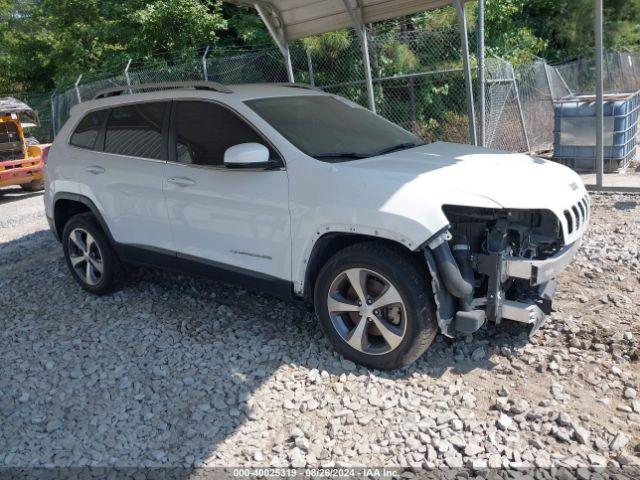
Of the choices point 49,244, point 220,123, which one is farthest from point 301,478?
point 49,244

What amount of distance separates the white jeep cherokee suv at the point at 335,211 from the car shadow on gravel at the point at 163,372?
0.36m

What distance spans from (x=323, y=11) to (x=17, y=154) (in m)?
8.65

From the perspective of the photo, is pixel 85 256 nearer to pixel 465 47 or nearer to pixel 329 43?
pixel 465 47

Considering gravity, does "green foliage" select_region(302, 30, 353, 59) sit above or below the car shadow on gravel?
above

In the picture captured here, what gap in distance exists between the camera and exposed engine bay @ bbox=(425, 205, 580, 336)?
354cm

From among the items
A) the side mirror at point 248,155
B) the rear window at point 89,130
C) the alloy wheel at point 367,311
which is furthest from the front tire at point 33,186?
the alloy wheel at point 367,311

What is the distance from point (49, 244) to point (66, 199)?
7.87 ft

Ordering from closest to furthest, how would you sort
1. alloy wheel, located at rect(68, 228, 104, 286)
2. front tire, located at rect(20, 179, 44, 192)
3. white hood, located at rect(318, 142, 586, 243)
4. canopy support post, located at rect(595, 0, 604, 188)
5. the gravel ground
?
the gravel ground, white hood, located at rect(318, 142, 586, 243), alloy wheel, located at rect(68, 228, 104, 286), canopy support post, located at rect(595, 0, 604, 188), front tire, located at rect(20, 179, 44, 192)

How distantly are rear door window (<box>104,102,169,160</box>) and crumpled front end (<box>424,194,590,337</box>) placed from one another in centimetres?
251

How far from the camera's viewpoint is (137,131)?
200 inches

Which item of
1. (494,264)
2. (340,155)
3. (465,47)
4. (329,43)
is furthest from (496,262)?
(329,43)

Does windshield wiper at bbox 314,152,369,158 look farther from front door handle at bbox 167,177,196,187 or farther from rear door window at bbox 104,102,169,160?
rear door window at bbox 104,102,169,160

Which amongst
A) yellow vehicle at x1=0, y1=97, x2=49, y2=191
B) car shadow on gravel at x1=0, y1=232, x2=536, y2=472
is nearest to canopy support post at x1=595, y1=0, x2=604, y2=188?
car shadow on gravel at x1=0, y1=232, x2=536, y2=472

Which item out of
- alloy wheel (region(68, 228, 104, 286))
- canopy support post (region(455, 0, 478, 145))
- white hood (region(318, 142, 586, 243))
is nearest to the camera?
white hood (region(318, 142, 586, 243))
